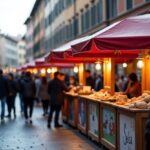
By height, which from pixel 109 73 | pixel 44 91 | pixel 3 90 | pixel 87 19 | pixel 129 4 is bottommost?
pixel 44 91

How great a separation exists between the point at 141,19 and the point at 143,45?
1.47m

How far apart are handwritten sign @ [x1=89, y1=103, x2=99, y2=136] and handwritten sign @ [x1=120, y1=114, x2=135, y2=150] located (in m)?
2.63

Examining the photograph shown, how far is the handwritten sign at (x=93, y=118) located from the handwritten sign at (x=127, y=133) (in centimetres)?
263

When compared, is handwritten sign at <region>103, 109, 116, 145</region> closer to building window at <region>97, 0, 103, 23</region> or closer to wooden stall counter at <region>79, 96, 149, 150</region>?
wooden stall counter at <region>79, 96, 149, 150</region>

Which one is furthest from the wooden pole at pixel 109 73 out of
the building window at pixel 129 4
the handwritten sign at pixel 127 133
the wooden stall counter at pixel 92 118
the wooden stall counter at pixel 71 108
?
the building window at pixel 129 4

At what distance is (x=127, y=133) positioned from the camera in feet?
36.7

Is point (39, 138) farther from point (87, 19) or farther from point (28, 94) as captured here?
point (87, 19)

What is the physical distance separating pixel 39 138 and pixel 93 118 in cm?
187

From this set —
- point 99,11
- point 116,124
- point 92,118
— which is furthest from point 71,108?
point 99,11

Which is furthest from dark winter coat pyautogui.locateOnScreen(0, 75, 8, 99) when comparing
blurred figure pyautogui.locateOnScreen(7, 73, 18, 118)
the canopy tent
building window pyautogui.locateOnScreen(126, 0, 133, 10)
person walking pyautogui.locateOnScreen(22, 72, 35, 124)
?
the canopy tent

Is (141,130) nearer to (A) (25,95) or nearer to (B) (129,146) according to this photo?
(B) (129,146)

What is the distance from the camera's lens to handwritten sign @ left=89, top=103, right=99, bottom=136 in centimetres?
1430

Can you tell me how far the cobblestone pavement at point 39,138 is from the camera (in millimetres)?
13852

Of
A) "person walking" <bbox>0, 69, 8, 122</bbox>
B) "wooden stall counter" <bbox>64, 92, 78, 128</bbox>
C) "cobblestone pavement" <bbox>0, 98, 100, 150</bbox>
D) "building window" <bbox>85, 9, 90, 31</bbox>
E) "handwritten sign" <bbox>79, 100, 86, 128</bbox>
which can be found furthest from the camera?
"building window" <bbox>85, 9, 90, 31</bbox>
